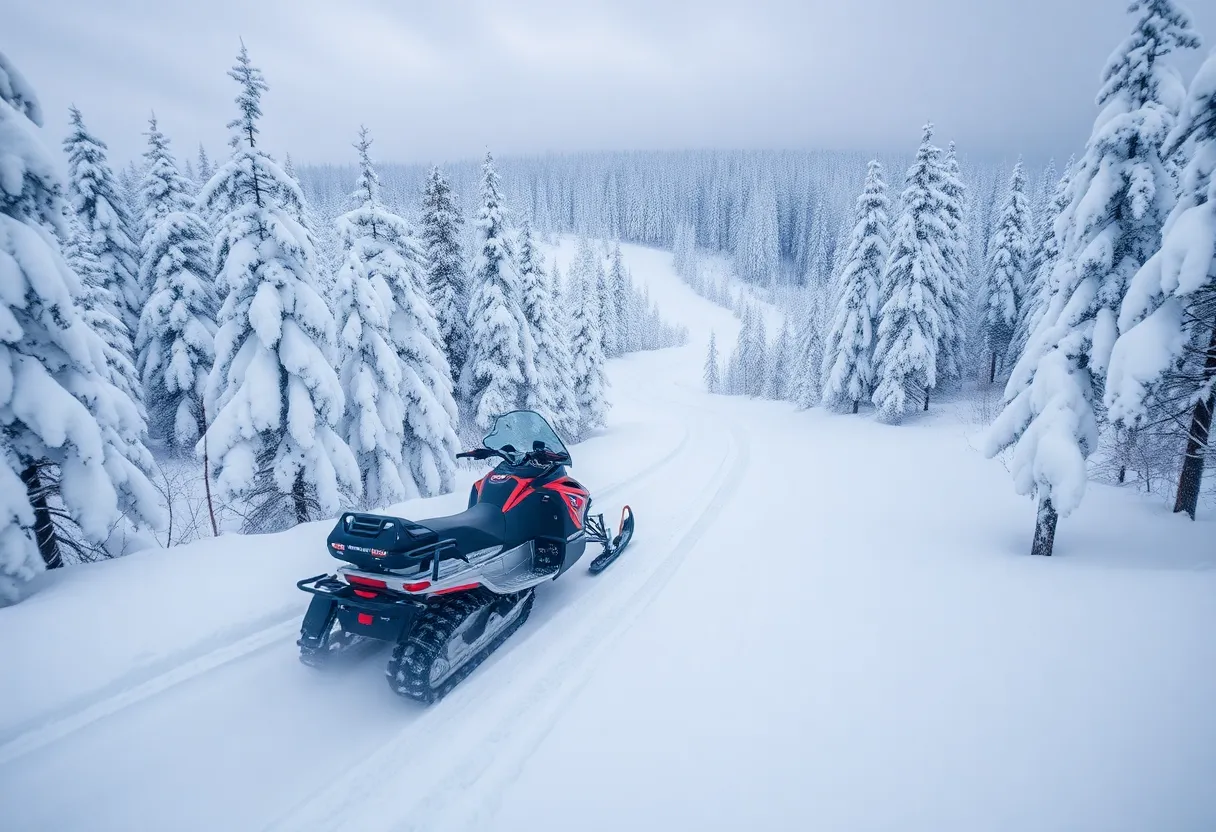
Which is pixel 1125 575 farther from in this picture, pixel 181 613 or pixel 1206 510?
pixel 181 613

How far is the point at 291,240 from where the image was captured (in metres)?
9.26

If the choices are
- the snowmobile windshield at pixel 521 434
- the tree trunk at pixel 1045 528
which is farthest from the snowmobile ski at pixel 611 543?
the tree trunk at pixel 1045 528

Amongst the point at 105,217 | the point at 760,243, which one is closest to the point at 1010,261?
the point at 105,217

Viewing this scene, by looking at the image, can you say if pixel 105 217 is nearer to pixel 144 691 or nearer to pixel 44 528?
pixel 44 528

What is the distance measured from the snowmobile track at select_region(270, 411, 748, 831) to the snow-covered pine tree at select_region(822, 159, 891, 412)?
77.3 feet

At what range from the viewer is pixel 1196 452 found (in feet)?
28.0

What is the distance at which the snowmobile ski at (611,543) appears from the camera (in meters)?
6.72

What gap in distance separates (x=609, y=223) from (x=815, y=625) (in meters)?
129

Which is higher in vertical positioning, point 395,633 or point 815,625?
point 395,633

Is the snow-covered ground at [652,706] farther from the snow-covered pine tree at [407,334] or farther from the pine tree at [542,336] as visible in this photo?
the pine tree at [542,336]

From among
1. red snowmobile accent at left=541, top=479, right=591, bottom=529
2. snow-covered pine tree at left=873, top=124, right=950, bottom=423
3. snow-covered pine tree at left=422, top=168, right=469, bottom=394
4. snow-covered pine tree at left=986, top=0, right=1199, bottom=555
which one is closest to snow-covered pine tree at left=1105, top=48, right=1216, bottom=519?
snow-covered pine tree at left=986, top=0, right=1199, bottom=555

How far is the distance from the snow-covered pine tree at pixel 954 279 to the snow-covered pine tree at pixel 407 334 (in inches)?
936

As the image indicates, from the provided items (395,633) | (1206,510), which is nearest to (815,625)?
(395,633)

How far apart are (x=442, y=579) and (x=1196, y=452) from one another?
12.5 m
